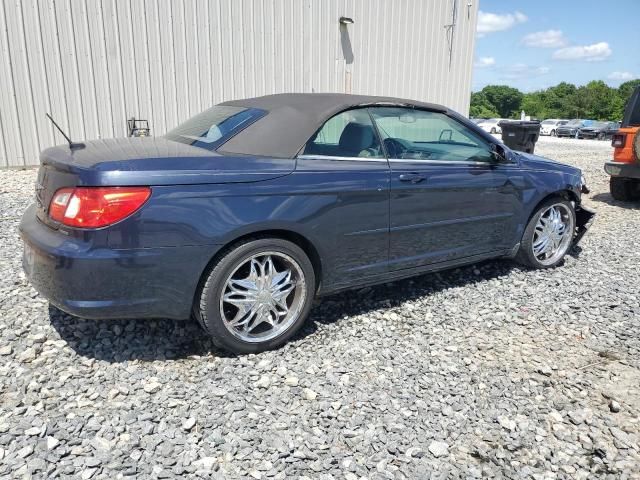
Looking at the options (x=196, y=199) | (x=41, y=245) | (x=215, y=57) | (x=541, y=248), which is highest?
(x=215, y=57)

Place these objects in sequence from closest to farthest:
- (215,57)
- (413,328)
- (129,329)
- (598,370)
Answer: (598,370)
(129,329)
(413,328)
(215,57)

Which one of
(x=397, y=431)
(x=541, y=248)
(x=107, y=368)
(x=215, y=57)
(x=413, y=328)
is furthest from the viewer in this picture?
(x=215, y=57)

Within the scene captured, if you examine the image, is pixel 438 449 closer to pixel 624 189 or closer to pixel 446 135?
pixel 446 135

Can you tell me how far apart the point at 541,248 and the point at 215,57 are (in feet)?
23.7

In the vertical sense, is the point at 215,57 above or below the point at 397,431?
above

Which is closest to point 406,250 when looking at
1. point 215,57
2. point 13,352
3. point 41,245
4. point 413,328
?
point 413,328

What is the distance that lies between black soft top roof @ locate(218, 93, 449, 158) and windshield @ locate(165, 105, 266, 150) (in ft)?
0.23

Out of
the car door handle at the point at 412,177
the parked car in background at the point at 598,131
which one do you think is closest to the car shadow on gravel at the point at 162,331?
the car door handle at the point at 412,177

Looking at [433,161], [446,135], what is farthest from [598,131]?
[433,161]

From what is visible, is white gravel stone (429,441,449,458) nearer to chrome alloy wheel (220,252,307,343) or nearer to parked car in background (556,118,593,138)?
chrome alloy wheel (220,252,307,343)

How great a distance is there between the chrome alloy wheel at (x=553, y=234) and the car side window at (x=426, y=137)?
0.98m

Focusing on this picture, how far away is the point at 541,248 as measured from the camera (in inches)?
177

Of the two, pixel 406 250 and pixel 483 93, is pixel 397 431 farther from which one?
pixel 483 93

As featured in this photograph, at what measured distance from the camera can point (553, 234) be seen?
4539 mm
